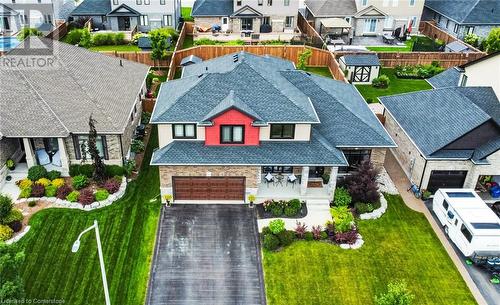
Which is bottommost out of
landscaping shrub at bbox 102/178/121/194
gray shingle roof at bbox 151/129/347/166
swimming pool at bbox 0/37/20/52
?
landscaping shrub at bbox 102/178/121/194

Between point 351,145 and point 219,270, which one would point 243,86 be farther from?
point 219,270

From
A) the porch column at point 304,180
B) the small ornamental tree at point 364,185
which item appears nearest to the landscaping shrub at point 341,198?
the small ornamental tree at point 364,185

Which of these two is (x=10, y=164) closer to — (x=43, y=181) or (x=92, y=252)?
(x=43, y=181)

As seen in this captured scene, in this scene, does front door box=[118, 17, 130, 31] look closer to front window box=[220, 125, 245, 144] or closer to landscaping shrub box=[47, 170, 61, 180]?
landscaping shrub box=[47, 170, 61, 180]

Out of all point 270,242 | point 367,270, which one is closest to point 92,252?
point 270,242

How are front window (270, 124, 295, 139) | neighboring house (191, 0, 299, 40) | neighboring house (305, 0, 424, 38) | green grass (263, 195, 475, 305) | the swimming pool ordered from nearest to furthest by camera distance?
1. green grass (263, 195, 475, 305)
2. front window (270, 124, 295, 139)
3. the swimming pool
4. neighboring house (191, 0, 299, 40)
5. neighboring house (305, 0, 424, 38)

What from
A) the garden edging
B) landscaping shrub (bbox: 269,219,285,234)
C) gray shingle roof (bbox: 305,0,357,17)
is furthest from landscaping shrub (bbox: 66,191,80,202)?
gray shingle roof (bbox: 305,0,357,17)

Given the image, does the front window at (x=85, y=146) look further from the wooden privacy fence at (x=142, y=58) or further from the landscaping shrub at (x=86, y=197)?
the wooden privacy fence at (x=142, y=58)
